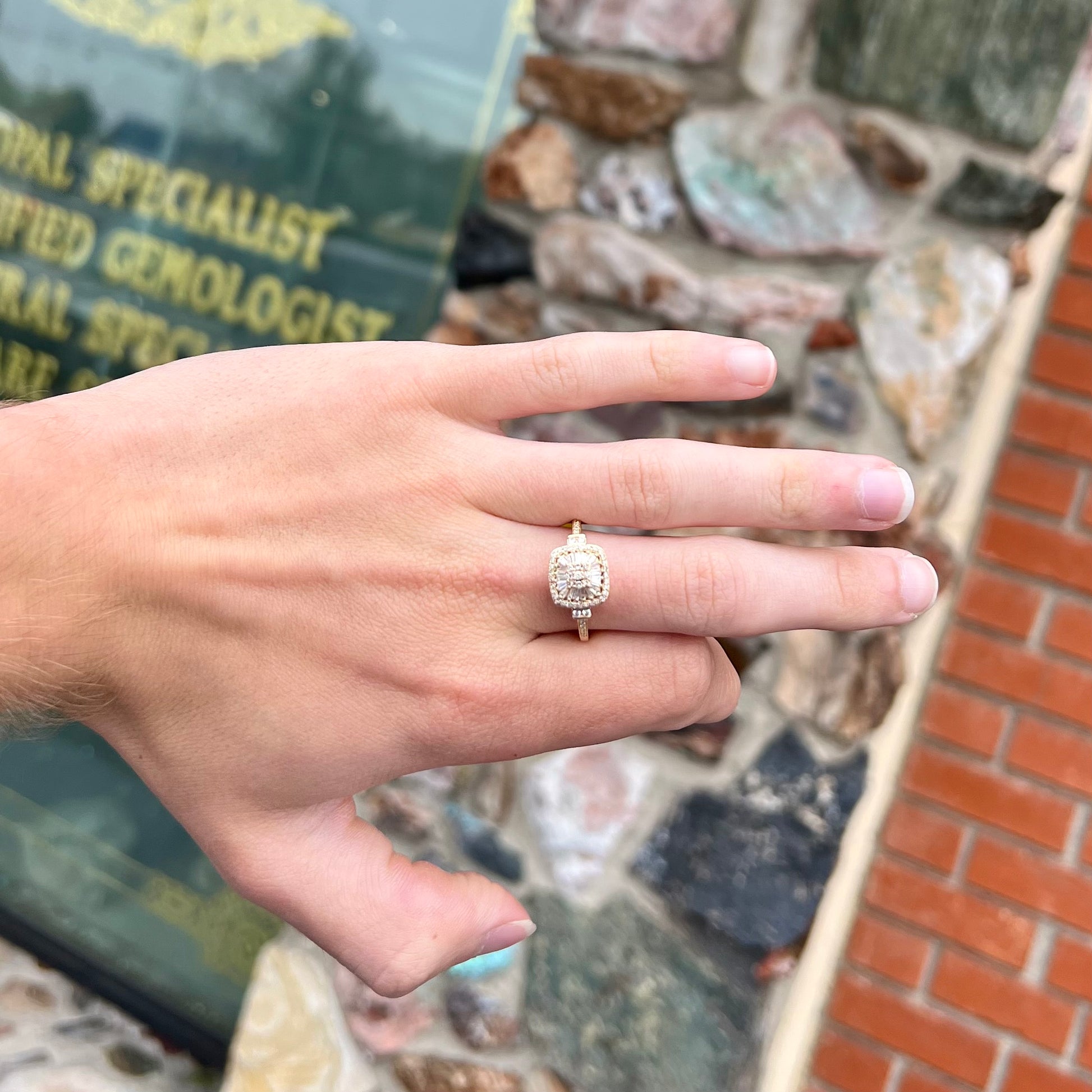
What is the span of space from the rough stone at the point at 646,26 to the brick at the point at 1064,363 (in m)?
0.74

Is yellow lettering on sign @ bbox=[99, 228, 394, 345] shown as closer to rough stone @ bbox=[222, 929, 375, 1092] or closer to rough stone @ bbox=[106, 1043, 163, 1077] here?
rough stone @ bbox=[222, 929, 375, 1092]

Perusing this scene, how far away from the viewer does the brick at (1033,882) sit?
1.55 metres

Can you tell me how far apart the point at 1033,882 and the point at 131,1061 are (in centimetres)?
194

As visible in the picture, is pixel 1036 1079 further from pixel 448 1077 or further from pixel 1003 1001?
pixel 448 1077

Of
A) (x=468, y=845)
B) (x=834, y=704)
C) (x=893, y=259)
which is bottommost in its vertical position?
(x=468, y=845)

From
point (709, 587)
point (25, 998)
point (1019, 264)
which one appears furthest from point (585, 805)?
point (25, 998)

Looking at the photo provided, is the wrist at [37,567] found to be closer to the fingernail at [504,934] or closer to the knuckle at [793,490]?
the fingernail at [504,934]

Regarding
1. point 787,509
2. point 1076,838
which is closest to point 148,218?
point 787,509

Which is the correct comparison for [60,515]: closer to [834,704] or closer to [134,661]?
[134,661]

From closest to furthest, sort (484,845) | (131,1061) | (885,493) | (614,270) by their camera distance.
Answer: (885,493), (614,270), (484,845), (131,1061)

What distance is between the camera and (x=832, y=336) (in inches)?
53.7

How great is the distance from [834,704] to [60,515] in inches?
43.2

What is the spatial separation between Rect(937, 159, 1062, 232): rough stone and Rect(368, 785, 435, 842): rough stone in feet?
4.28

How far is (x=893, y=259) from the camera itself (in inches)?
52.8
